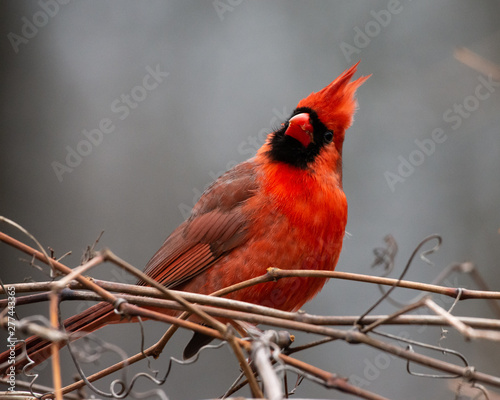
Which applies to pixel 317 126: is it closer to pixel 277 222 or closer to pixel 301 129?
pixel 301 129

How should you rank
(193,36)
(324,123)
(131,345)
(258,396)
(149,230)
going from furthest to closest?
(193,36) → (149,230) → (131,345) → (324,123) → (258,396)

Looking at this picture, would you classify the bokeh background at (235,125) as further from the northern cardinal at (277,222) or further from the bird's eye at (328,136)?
the bird's eye at (328,136)

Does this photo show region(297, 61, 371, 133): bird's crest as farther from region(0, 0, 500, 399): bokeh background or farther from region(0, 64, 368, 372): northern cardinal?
region(0, 0, 500, 399): bokeh background

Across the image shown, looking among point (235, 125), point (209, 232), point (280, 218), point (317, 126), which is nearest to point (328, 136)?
point (317, 126)

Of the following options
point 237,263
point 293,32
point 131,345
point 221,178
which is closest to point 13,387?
point 237,263

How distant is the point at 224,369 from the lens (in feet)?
13.6

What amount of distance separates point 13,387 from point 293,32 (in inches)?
161

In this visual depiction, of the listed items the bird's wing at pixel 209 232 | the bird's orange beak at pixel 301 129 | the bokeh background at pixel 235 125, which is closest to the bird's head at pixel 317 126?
the bird's orange beak at pixel 301 129

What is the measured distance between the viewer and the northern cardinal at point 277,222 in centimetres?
234

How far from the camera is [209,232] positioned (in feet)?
8.68

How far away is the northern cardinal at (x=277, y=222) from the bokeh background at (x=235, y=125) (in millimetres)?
1307

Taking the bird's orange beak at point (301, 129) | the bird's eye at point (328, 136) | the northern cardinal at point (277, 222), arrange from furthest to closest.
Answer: the bird's eye at point (328, 136), the bird's orange beak at point (301, 129), the northern cardinal at point (277, 222)

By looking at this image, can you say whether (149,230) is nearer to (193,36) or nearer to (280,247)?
(193,36)

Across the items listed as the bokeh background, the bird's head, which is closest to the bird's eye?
the bird's head
